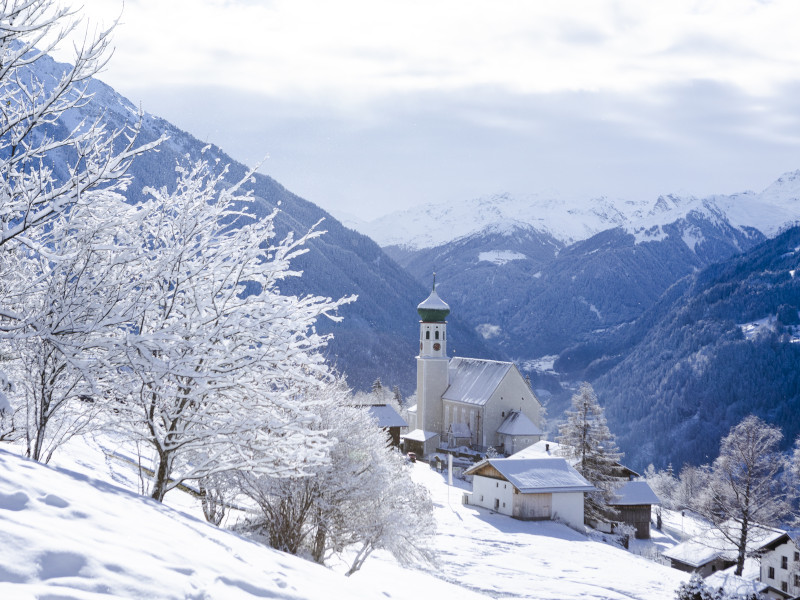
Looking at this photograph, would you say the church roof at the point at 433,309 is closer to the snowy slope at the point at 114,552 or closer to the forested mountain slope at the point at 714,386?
the snowy slope at the point at 114,552

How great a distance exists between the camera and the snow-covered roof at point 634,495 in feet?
160

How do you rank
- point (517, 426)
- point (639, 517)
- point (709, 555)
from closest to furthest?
point (709, 555) < point (639, 517) < point (517, 426)

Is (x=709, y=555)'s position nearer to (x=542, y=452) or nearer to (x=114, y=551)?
(x=542, y=452)

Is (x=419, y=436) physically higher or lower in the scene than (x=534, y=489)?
higher

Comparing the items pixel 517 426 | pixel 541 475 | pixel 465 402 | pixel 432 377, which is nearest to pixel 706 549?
pixel 541 475

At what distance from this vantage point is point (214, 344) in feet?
29.6

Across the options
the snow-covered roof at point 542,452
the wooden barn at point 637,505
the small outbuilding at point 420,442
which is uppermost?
the snow-covered roof at point 542,452

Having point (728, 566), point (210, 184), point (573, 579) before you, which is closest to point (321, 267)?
point (728, 566)

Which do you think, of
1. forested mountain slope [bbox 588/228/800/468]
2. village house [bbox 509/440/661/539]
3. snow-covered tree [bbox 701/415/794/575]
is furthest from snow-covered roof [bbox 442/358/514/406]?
forested mountain slope [bbox 588/228/800/468]

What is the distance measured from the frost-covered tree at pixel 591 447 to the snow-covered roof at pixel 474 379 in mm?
16631

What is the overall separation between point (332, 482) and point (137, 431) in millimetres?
7472

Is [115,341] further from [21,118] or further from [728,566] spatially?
[728,566]

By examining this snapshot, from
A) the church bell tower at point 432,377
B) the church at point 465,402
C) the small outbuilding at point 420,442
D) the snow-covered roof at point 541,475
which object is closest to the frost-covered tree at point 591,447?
the snow-covered roof at point 541,475

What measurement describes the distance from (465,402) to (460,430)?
2500mm
